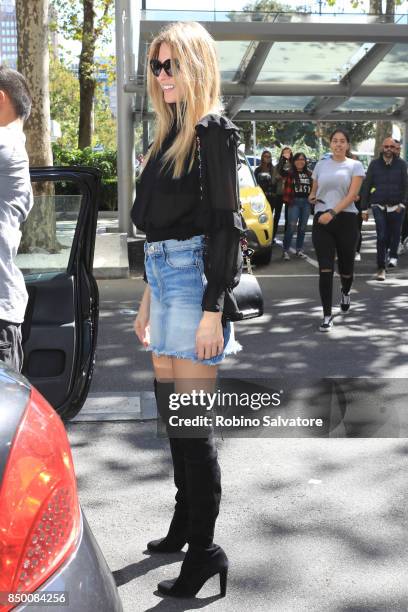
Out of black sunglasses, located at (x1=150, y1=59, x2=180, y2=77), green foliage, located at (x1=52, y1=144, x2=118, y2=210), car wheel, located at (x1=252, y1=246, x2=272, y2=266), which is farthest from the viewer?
green foliage, located at (x1=52, y1=144, x2=118, y2=210)

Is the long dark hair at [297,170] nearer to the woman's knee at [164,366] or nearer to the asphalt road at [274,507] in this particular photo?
the asphalt road at [274,507]

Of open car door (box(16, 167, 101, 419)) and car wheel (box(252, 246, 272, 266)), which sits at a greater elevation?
open car door (box(16, 167, 101, 419))

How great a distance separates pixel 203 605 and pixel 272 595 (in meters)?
0.25

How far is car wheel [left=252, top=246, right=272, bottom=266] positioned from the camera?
1357 cm

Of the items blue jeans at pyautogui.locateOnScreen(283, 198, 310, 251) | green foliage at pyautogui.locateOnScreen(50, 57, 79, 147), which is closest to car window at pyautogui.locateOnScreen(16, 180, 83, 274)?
blue jeans at pyautogui.locateOnScreen(283, 198, 310, 251)

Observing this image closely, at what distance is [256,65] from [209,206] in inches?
518

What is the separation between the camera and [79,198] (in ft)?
14.7

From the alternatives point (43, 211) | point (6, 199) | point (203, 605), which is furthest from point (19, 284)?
point (43, 211)

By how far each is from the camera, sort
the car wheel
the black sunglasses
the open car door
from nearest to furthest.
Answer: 1. the black sunglasses
2. the open car door
3. the car wheel

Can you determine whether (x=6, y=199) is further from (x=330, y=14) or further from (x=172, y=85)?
(x=330, y=14)

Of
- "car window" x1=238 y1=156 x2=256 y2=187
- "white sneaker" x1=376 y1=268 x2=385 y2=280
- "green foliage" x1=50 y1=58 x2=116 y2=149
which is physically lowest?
"white sneaker" x1=376 y1=268 x2=385 y2=280

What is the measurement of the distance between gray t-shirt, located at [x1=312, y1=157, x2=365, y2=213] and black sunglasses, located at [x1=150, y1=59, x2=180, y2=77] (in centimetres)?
545

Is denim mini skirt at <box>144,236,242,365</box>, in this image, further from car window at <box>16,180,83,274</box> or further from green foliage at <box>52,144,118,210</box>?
green foliage at <box>52,144,118,210</box>

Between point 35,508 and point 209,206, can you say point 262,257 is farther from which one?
point 35,508
